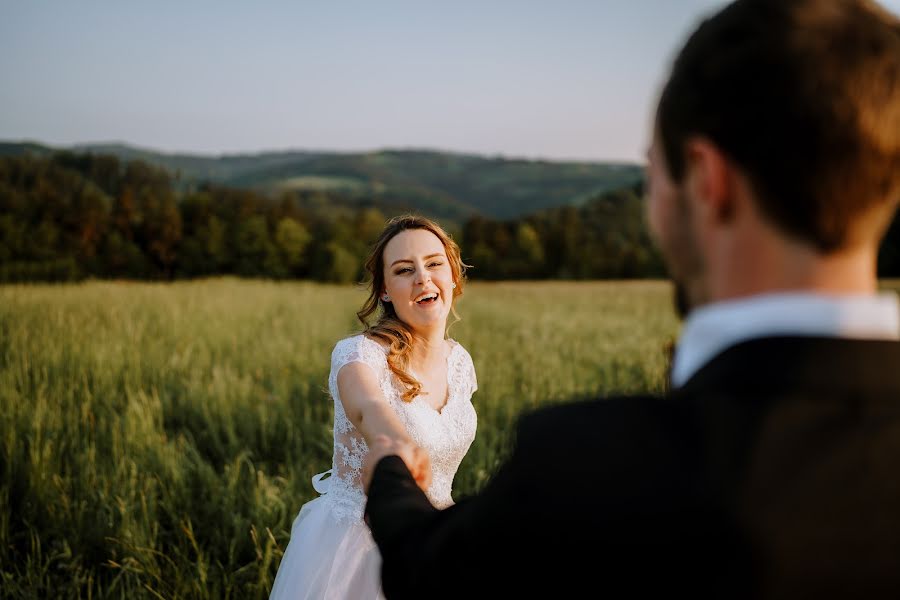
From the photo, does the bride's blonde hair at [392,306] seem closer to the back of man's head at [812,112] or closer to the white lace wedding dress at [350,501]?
the white lace wedding dress at [350,501]

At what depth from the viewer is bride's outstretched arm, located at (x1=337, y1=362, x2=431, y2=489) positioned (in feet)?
6.61

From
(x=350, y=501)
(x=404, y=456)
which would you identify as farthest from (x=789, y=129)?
(x=350, y=501)

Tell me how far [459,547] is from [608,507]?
23cm

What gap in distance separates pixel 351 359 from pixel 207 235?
3633 centimetres

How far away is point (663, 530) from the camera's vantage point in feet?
2.54

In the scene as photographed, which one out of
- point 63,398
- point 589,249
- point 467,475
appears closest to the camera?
point 467,475

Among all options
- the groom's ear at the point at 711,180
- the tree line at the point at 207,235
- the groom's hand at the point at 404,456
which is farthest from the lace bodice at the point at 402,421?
the tree line at the point at 207,235

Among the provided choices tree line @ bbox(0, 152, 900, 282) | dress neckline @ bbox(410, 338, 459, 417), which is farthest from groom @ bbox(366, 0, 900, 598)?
tree line @ bbox(0, 152, 900, 282)

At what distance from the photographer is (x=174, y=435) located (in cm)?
460

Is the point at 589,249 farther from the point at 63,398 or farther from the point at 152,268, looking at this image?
the point at 63,398

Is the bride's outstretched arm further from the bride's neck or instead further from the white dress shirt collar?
the white dress shirt collar

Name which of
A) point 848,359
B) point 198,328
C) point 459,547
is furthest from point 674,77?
point 198,328

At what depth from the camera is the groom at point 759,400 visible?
0.76 meters

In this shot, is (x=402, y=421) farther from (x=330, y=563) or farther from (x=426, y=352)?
(x=330, y=563)
